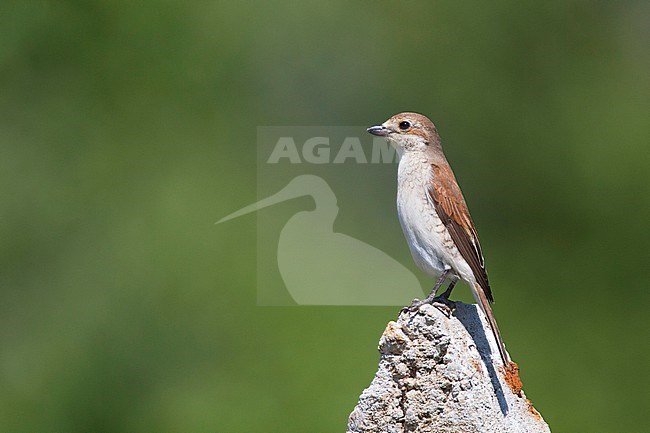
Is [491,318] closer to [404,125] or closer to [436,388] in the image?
[436,388]

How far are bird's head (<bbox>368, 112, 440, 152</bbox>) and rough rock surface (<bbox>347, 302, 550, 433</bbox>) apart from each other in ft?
5.97

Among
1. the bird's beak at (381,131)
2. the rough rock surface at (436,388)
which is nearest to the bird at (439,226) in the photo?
the bird's beak at (381,131)

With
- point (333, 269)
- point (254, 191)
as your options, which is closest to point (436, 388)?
point (333, 269)

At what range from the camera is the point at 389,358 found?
19.5 ft

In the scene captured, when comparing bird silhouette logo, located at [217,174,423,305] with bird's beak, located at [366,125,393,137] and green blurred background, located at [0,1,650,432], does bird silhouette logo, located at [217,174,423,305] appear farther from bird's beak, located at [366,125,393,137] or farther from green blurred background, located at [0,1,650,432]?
bird's beak, located at [366,125,393,137]

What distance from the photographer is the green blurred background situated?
16938mm

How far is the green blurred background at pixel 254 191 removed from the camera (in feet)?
55.6

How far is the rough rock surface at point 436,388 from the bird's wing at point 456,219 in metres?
1.08

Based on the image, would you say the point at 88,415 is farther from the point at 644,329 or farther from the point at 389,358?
the point at 389,358

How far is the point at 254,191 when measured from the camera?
19.1m

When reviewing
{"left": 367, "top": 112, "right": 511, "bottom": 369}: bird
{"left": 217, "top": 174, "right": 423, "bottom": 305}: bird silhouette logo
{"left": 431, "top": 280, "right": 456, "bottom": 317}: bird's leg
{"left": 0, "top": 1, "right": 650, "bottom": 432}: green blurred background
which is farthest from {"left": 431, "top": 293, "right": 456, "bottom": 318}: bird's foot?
{"left": 217, "top": 174, "right": 423, "bottom": 305}: bird silhouette logo

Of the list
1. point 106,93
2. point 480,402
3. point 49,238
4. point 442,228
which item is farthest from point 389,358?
point 106,93

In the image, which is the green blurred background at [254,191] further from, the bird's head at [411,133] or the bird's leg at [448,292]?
the bird's leg at [448,292]

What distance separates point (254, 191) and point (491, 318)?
42.5 ft
